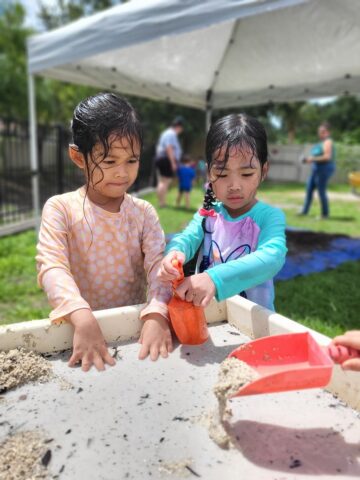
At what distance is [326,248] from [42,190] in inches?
223

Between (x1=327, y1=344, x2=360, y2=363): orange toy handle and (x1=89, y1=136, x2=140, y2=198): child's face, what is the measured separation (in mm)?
791

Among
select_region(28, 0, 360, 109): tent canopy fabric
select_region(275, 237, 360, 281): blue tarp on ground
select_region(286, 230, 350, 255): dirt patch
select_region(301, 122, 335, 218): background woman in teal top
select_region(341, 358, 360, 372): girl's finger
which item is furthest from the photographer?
select_region(301, 122, 335, 218): background woman in teal top

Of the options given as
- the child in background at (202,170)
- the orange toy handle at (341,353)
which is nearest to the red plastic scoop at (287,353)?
the orange toy handle at (341,353)

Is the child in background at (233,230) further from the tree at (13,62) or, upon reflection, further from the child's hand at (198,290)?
the tree at (13,62)

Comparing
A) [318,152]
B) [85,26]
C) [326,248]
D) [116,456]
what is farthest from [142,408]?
[318,152]

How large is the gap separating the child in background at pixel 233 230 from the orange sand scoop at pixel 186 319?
0.02 m

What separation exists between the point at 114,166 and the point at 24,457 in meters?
0.83

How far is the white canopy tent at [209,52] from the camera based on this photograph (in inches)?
119

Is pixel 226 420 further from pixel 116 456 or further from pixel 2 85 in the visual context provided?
pixel 2 85

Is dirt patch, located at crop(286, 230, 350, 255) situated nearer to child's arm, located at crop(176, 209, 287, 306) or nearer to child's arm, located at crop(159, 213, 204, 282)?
child's arm, located at crop(159, 213, 204, 282)

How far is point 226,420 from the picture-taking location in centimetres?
81

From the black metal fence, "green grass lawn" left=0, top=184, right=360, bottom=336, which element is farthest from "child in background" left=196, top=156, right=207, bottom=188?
"green grass lawn" left=0, top=184, right=360, bottom=336

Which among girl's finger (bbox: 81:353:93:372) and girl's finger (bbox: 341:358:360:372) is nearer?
girl's finger (bbox: 341:358:360:372)

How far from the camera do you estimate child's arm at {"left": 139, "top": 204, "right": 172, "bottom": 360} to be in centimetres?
113
